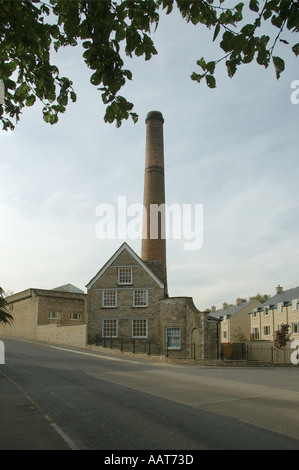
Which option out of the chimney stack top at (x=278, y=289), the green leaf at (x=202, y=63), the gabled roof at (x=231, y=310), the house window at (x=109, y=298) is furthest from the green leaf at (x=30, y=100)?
the gabled roof at (x=231, y=310)

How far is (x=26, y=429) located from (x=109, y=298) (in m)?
31.6

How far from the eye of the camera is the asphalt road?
7547 millimetres

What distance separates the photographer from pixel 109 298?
3975cm

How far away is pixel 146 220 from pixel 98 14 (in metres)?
38.7

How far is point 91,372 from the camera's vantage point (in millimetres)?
20844

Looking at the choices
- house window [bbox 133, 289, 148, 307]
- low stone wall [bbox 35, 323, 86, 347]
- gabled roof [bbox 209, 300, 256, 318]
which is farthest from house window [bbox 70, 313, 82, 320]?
gabled roof [bbox 209, 300, 256, 318]

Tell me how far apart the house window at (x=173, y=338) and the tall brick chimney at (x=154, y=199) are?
5.54 meters

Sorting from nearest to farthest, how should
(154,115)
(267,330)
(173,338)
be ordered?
(173,338) < (154,115) < (267,330)

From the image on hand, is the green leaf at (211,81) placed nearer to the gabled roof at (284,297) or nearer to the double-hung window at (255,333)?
the gabled roof at (284,297)

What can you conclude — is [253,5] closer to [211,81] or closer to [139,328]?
[211,81]

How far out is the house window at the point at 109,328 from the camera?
38.8m

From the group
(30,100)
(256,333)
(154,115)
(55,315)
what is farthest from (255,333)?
(30,100)

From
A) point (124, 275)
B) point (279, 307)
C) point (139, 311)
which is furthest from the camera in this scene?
point (279, 307)
